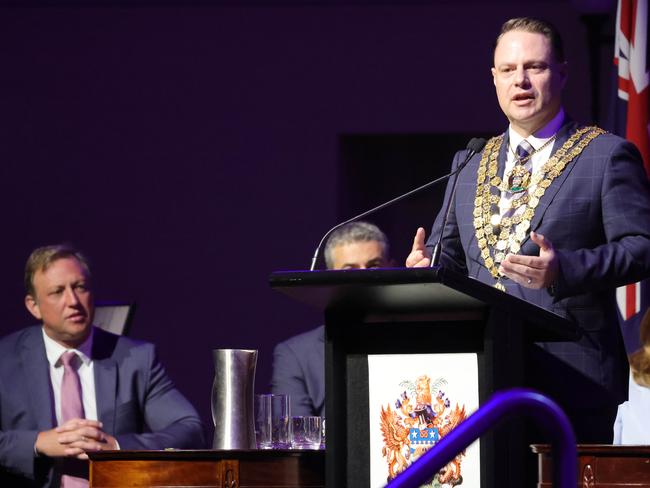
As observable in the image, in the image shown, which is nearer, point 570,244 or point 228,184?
point 570,244

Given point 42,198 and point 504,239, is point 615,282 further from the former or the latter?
point 42,198

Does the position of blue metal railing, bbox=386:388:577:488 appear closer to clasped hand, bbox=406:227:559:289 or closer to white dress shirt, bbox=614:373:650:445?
clasped hand, bbox=406:227:559:289

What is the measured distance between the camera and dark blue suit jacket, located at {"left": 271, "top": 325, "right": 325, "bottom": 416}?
4238 millimetres

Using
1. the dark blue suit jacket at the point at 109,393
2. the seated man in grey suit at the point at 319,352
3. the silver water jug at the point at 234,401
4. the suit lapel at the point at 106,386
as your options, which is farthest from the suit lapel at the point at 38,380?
the silver water jug at the point at 234,401

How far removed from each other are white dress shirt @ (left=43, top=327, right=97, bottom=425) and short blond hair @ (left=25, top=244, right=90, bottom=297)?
0.24m

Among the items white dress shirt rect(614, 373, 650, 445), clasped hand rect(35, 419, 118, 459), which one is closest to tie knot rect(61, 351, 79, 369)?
clasped hand rect(35, 419, 118, 459)

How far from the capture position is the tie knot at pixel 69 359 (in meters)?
4.06

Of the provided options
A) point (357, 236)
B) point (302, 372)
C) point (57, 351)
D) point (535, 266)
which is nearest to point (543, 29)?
point (535, 266)

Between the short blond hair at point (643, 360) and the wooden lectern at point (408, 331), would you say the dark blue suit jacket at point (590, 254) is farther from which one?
the short blond hair at point (643, 360)

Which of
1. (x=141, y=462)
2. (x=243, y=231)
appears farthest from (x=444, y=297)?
(x=243, y=231)

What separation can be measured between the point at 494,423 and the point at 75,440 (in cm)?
213

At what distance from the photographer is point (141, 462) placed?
2.78m

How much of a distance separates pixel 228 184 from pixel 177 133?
0.35 meters

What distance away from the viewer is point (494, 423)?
1688mm
